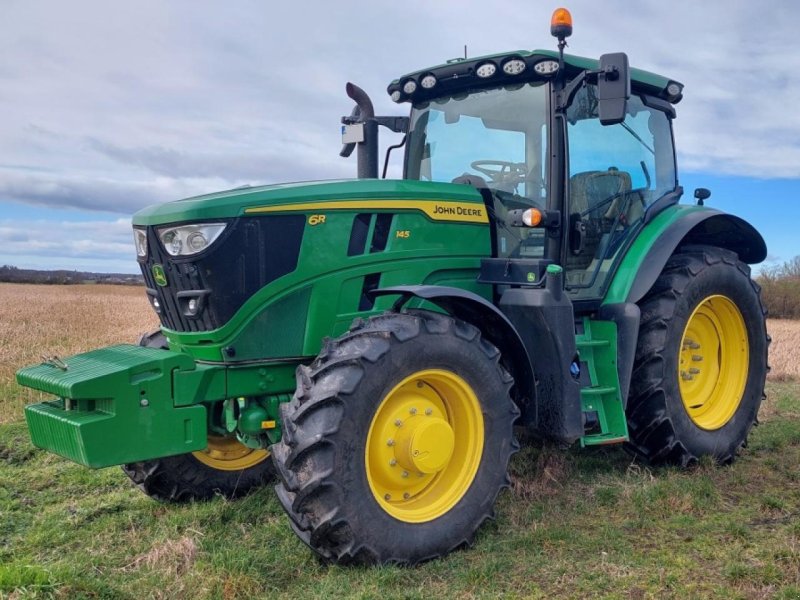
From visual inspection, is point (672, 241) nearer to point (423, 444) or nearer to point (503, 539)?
point (503, 539)

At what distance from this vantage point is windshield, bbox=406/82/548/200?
4.98m

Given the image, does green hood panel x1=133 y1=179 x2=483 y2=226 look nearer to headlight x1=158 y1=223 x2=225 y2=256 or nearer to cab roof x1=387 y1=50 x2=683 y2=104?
headlight x1=158 y1=223 x2=225 y2=256

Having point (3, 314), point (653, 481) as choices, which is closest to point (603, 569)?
point (653, 481)

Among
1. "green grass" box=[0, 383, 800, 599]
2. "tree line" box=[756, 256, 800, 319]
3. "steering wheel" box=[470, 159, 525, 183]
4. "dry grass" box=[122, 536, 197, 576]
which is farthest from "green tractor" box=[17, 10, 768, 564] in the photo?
"tree line" box=[756, 256, 800, 319]

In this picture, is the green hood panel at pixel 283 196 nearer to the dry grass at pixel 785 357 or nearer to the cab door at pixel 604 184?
the cab door at pixel 604 184

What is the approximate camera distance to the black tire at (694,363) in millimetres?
5234

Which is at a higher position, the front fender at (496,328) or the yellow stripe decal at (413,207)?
the yellow stripe decal at (413,207)

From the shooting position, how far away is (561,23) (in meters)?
4.67

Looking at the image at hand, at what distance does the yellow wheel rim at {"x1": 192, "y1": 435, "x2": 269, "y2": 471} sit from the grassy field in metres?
0.23

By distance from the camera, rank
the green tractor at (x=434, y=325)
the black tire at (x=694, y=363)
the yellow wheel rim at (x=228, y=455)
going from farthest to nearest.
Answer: the black tire at (x=694, y=363) → the yellow wheel rim at (x=228, y=455) → the green tractor at (x=434, y=325)

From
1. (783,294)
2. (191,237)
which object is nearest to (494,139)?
(191,237)

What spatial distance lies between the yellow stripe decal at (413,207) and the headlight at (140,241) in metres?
0.75

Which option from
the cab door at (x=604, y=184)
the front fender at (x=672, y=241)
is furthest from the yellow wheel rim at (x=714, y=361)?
the cab door at (x=604, y=184)

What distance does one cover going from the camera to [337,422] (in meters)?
3.54
